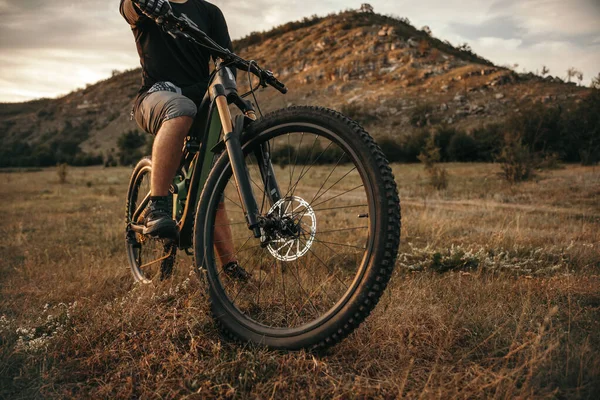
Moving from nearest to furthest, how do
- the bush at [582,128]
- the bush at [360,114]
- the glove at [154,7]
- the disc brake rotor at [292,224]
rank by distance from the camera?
the disc brake rotor at [292,224]
the glove at [154,7]
the bush at [582,128]
the bush at [360,114]

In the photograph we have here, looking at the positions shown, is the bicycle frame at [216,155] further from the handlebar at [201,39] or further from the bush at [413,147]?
the bush at [413,147]

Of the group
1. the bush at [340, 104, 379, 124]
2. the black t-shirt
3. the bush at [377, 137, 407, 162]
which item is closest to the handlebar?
the black t-shirt

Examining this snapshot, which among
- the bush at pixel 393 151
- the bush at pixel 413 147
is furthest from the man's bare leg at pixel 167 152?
the bush at pixel 413 147

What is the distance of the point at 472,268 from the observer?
3.50 meters

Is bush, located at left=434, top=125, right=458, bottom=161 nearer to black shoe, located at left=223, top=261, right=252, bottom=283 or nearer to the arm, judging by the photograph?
black shoe, located at left=223, top=261, right=252, bottom=283

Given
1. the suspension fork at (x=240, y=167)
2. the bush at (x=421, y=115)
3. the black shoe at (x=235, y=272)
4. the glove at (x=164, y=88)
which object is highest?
the bush at (x=421, y=115)

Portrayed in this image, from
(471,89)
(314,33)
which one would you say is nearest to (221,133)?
(471,89)

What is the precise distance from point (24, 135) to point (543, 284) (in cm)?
7031

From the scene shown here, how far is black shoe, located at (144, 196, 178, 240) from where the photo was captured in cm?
250

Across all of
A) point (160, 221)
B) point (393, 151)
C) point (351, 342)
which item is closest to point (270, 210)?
point (351, 342)

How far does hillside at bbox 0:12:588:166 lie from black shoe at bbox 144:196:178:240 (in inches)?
924

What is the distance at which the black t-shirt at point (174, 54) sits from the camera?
278 cm

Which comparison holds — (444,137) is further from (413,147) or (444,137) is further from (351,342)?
(351,342)

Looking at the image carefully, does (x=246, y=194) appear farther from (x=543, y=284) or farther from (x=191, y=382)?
(x=543, y=284)
